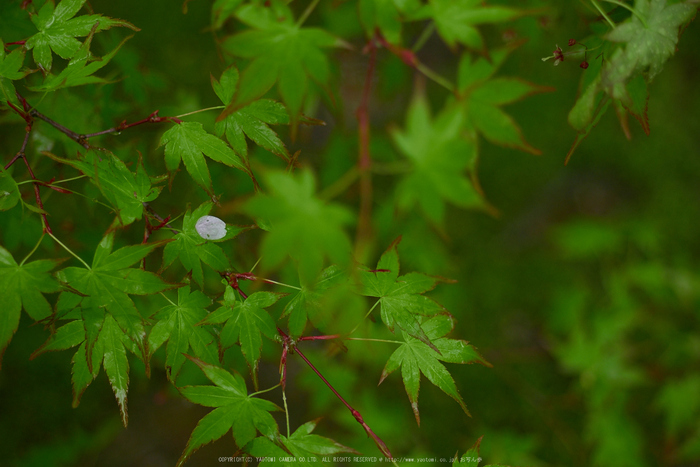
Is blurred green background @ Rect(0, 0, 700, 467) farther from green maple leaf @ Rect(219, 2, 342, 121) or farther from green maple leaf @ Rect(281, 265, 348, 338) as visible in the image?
green maple leaf @ Rect(219, 2, 342, 121)

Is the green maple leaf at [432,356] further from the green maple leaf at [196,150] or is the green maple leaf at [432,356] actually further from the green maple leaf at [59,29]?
the green maple leaf at [59,29]

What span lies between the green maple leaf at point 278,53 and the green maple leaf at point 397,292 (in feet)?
1.23

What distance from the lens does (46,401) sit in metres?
2.18

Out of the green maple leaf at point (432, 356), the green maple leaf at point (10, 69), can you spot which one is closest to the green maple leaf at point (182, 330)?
the green maple leaf at point (432, 356)

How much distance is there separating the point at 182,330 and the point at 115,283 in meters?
0.17

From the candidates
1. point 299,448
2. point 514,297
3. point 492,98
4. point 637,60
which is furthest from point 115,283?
point 514,297

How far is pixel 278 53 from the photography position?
71 cm

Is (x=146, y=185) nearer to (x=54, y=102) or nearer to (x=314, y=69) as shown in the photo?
(x=314, y=69)

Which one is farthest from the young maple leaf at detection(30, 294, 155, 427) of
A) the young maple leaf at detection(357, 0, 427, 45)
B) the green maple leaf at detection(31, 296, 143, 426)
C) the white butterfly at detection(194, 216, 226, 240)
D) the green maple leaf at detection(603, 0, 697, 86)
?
the green maple leaf at detection(603, 0, 697, 86)

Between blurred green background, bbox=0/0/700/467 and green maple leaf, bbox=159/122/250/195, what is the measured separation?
0.64 m

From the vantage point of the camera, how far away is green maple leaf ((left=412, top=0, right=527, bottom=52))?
2.33ft

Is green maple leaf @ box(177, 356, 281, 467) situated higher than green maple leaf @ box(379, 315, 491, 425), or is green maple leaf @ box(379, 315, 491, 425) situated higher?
green maple leaf @ box(379, 315, 491, 425)

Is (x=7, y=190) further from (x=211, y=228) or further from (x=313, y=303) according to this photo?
(x=313, y=303)

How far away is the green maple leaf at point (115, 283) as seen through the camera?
0.76 m
